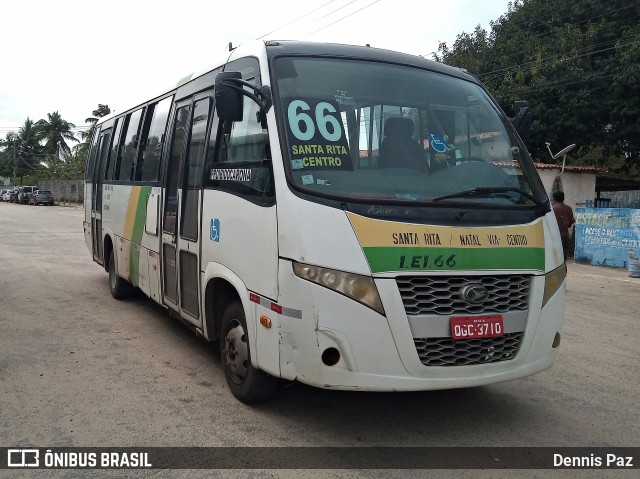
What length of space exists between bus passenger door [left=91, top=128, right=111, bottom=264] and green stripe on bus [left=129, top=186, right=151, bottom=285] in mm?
2010

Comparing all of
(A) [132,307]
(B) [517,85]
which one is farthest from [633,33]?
(A) [132,307]

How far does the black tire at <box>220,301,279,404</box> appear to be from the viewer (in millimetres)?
4504

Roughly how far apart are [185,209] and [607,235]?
492 inches

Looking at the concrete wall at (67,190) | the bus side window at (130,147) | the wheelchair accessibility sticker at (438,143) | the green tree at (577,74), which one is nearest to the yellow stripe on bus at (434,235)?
the wheelchair accessibility sticker at (438,143)

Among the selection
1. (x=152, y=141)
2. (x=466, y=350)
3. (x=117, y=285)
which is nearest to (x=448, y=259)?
(x=466, y=350)

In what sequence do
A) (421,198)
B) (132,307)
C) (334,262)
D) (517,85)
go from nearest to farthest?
(334,262)
(421,198)
(132,307)
(517,85)

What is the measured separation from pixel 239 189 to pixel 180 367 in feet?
6.68

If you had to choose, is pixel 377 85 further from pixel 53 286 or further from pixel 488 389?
pixel 53 286

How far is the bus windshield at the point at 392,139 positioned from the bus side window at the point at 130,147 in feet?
13.0

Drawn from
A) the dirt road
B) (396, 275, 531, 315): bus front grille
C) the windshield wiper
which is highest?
the windshield wiper

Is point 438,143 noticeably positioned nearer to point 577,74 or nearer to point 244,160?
point 244,160

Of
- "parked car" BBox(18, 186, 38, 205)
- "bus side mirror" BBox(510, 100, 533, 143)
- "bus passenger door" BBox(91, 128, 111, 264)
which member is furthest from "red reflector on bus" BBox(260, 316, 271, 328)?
"parked car" BBox(18, 186, 38, 205)

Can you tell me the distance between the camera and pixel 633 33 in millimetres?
20828

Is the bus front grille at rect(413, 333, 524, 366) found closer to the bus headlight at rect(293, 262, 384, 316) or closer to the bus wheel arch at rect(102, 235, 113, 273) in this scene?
the bus headlight at rect(293, 262, 384, 316)
